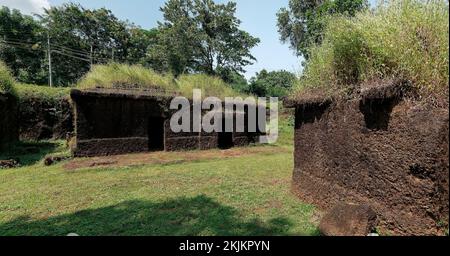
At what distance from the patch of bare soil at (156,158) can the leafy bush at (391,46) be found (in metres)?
6.16

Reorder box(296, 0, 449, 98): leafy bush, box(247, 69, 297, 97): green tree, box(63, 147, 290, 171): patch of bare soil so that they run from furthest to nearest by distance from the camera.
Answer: box(247, 69, 297, 97): green tree
box(63, 147, 290, 171): patch of bare soil
box(296, 0, 449, 98): leafy bush

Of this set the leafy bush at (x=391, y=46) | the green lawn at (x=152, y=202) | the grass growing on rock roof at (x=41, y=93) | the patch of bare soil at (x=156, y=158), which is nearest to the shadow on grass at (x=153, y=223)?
the green lawn at (x=152, y=202)

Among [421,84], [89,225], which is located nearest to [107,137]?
[89,225]

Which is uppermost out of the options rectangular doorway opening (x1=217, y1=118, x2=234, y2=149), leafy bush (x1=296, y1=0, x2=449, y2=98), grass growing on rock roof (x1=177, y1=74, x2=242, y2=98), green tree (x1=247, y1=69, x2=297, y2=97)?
green tree (x1=247, y1=69, x2=297, y2=97)

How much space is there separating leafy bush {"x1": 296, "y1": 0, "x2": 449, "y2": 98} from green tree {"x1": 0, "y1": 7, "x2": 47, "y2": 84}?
30454mm

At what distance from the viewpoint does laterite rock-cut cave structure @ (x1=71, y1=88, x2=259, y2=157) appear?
923 centimetres

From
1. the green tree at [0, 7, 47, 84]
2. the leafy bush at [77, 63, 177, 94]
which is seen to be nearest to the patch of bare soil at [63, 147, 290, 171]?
the leafy bush at [77, 63, 177, 94]

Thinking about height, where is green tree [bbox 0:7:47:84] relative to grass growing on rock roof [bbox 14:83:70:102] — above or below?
above

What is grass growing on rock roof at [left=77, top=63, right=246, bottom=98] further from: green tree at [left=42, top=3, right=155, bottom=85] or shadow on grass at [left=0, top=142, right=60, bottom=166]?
green tree at [left=42, top=3, right=155, bottom=85]

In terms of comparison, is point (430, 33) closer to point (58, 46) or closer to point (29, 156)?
point (29, 156)

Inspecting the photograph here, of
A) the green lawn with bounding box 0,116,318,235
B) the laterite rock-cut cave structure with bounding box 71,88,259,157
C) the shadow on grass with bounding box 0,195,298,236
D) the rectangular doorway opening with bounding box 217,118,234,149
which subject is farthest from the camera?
the rectangular doorway opening with bounding box 217,118,234,149

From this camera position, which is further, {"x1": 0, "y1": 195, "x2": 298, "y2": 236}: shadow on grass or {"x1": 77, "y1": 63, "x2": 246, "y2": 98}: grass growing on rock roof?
{"x1": 77, "y1": 63, "x2": 246, "y2": 98}: grass growing on rock roof

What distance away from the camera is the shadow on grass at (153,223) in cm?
362

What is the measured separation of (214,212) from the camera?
4.31m
